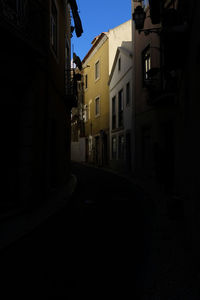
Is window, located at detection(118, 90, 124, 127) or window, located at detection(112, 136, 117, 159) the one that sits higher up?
window, located at detection(118, 90, 124, 127)

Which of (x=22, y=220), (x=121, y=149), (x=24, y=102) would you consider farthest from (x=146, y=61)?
(x=22, y=220)

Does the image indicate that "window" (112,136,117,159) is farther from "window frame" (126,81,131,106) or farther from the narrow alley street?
the narrow alley street

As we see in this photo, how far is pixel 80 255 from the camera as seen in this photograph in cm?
386

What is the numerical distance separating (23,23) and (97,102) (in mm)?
21963

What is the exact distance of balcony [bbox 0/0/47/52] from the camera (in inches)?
213

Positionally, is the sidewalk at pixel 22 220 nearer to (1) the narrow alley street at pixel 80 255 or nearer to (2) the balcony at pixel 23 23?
(1) the narrow alley street at pixel 80 255

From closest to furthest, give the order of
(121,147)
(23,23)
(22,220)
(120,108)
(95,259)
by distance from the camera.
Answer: (95,259) → (22,220) → (23,23) → (121,147) → (120,108)

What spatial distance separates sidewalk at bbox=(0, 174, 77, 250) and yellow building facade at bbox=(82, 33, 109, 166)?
17713 millimetres

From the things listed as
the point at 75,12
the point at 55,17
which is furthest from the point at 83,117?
the point at 55,17

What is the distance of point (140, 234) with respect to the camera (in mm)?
4898

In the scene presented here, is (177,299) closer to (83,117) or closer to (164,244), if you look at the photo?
(164,244)

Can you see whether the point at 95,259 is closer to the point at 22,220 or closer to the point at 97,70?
the point at 22,220

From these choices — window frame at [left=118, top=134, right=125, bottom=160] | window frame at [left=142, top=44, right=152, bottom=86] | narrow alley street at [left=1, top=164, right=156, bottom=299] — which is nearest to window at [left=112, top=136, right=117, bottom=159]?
window frame at [left=118, top=134, right=125, bottom=160]

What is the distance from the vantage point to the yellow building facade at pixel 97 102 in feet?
83.8
